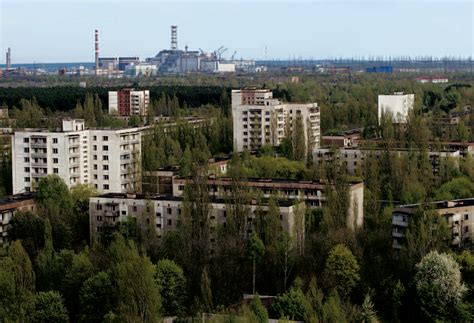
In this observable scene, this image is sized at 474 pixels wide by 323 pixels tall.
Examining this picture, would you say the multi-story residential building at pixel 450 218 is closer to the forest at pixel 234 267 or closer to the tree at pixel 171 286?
the forest at pixel 234 267

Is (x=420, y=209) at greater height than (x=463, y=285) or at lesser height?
greater

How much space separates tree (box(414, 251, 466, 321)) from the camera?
8898 millimetres

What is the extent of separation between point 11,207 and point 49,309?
11.6 ft

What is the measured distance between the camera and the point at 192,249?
10.3m

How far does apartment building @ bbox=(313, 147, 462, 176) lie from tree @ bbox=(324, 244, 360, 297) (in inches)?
204

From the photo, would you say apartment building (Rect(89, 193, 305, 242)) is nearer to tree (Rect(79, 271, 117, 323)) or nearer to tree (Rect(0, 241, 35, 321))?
tree (Rect(79, 271, 117, 323))

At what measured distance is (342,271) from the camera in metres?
9.57

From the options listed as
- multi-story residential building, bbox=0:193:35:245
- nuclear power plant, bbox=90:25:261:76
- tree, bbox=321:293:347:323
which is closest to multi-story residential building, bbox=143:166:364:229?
multi-story residential building, bbox=0:193:35:245

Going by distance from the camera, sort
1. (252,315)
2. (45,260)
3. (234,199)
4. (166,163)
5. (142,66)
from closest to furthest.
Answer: (252,315) → (45,260) → (234,199) → (166,163) → (142,66)

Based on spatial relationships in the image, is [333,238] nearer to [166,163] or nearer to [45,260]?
[45,260]

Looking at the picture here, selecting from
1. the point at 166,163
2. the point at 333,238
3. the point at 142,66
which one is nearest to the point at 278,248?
the point at 333,238

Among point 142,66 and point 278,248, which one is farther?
point 142,66

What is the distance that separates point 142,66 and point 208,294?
207 feet

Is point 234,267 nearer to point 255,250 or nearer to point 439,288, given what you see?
point 255,250
